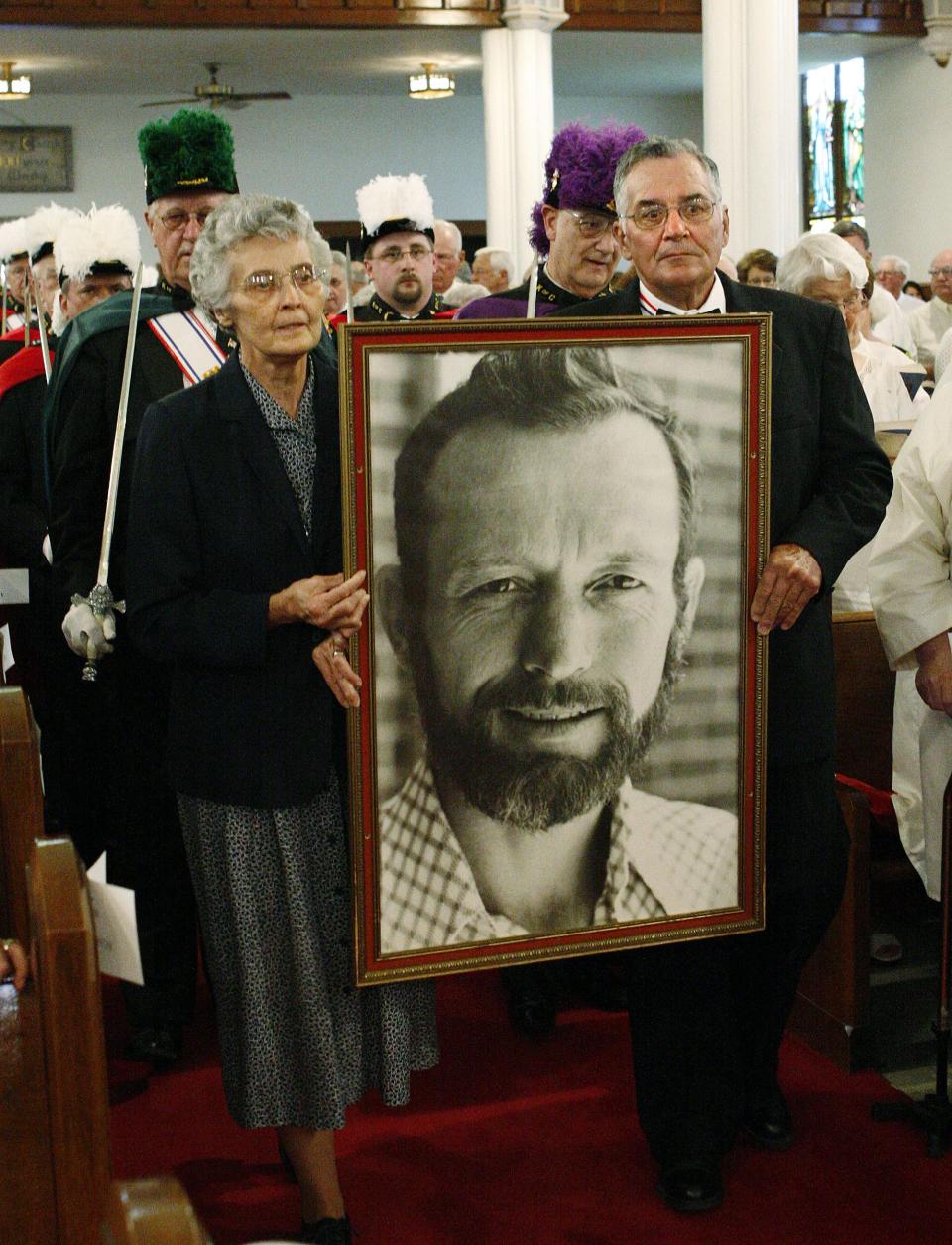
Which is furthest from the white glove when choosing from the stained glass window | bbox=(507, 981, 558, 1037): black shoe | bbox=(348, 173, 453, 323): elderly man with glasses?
the stained glass window

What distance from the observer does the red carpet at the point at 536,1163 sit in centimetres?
279

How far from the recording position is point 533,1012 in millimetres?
3666

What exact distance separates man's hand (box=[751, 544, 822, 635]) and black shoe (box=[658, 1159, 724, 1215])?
3.30 feet

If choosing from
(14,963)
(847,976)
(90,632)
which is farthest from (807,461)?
(14,963)

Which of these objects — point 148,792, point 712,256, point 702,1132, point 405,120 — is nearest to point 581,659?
point 712,256

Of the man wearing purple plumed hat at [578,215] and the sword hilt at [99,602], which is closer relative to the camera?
the sword hilt at [99,602]

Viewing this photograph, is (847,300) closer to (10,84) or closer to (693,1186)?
(693,1186)

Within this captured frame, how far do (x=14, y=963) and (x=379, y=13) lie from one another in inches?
530

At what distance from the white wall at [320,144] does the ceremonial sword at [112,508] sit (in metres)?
17.4

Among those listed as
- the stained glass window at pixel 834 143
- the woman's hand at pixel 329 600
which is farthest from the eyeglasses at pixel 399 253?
the stained glass window at pixel 834 143

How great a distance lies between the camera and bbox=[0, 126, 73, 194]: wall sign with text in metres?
19.8

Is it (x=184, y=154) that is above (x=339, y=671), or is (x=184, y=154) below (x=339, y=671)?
above

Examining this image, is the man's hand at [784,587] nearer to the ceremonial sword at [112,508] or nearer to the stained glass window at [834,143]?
the ceremonial sword at [112,508]

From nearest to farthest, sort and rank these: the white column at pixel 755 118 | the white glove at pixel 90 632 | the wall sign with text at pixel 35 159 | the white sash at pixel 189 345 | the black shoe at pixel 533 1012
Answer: the white glove at pixel 90 632 → the white sash at pixel 189 345 → the black shoe at pixel 533 1012 → the white column at pixel 755 118 → the wall sign with text at pixel 35 159
